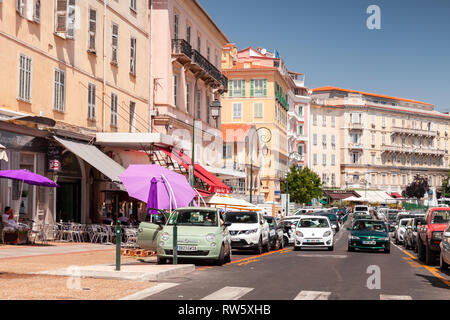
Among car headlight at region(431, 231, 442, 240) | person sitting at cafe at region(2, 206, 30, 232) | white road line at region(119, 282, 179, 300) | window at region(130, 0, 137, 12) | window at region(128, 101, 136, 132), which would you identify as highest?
window at region(130, 0, 137, 12)

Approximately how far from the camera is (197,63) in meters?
45.0

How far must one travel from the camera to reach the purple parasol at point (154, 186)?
2364 cm

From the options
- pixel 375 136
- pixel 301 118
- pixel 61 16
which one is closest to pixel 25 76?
pixel 61 16

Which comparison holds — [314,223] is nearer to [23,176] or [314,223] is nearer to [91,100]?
[91,100]

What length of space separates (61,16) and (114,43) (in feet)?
20.8

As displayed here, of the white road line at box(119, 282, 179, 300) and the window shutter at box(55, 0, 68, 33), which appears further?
the window shutter at box(55, 0, 68, 33)

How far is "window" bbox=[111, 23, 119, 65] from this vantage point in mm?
34469

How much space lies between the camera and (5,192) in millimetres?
24953

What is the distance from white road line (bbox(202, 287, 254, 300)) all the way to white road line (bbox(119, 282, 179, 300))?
104 cm

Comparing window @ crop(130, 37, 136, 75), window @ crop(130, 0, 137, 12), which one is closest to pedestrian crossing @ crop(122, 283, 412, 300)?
window @ crop(130, 37, 136, 75)

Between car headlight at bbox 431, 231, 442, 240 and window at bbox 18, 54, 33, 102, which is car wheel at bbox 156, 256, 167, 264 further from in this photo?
window at bbox 18, 54, 33, 102

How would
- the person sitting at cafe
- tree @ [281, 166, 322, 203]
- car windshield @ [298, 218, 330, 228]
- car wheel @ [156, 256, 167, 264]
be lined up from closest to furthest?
car wheel @ [156, 256, 167, 264]
the person sitting at cafe
car windshield @ [298, 218, 330, 228]
tree @ [281, 166, 322, 203]
